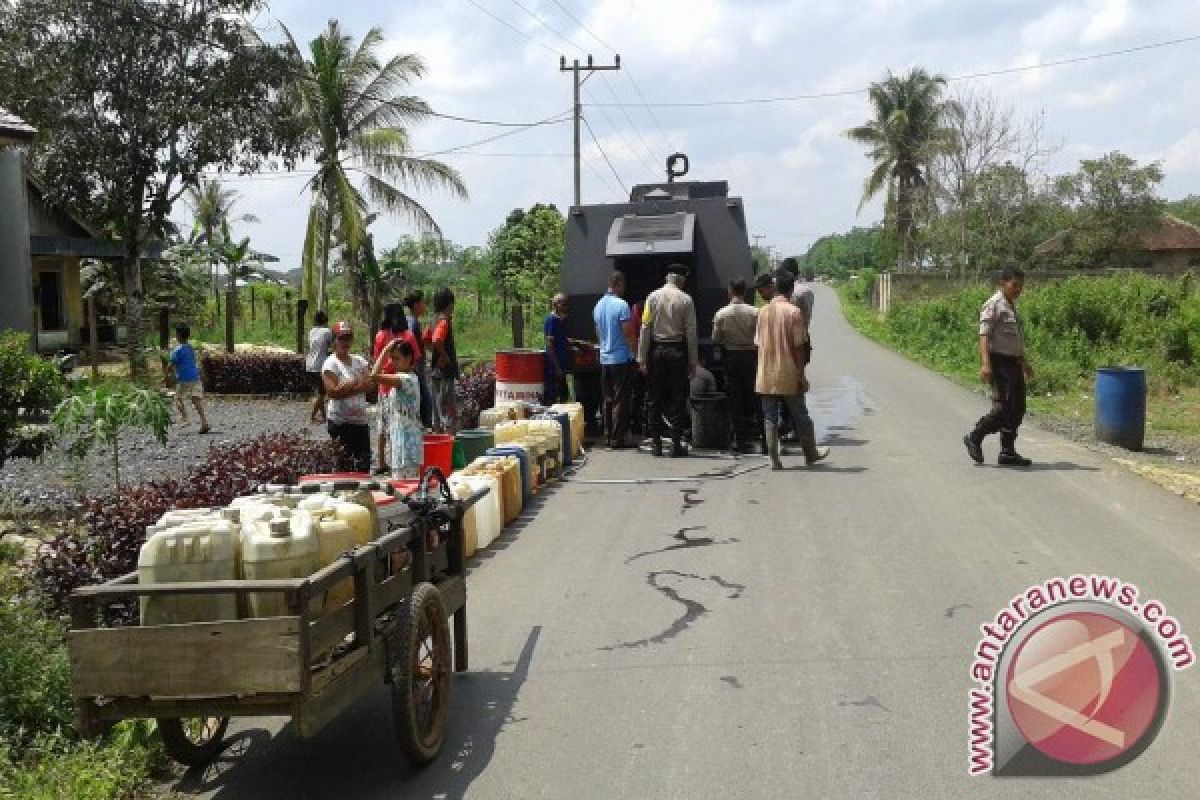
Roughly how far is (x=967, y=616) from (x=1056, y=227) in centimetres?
4288

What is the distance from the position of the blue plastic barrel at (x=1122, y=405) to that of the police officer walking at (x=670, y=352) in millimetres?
4633

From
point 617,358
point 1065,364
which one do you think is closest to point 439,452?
point 617,358

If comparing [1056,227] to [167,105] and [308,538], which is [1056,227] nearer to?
[167,105]

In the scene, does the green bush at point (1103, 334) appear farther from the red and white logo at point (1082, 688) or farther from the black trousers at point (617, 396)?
the red and white logo at point (1082, 688)

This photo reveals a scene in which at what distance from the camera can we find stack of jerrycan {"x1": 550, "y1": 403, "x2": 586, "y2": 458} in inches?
497

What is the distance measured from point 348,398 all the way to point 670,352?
389 centimetres

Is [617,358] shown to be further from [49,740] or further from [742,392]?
[49,740]

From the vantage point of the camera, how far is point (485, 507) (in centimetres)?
881

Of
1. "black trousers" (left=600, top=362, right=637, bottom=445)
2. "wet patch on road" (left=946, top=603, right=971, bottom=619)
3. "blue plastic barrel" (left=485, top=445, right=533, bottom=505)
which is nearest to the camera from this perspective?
"wet patch on road" (left=946, top=603, right=971, bottom=619)

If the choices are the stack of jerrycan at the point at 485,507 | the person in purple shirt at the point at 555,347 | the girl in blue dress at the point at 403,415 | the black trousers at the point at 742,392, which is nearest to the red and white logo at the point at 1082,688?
the stack of jerrycan at the point at 485,507

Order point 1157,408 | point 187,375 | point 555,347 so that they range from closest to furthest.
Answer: point 555,347 < point 187,375 < point 1157,408

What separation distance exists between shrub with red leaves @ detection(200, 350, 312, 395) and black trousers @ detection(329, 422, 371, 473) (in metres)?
13.0

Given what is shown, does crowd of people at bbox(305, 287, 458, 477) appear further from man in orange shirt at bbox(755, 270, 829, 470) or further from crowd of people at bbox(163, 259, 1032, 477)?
man in orange shirt at bbox(755, 270, 829, 470)

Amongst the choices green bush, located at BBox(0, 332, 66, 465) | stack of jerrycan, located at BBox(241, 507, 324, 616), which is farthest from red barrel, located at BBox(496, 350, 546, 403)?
stack of jerrycan, located at BBox(241, 507, 324, 616)
